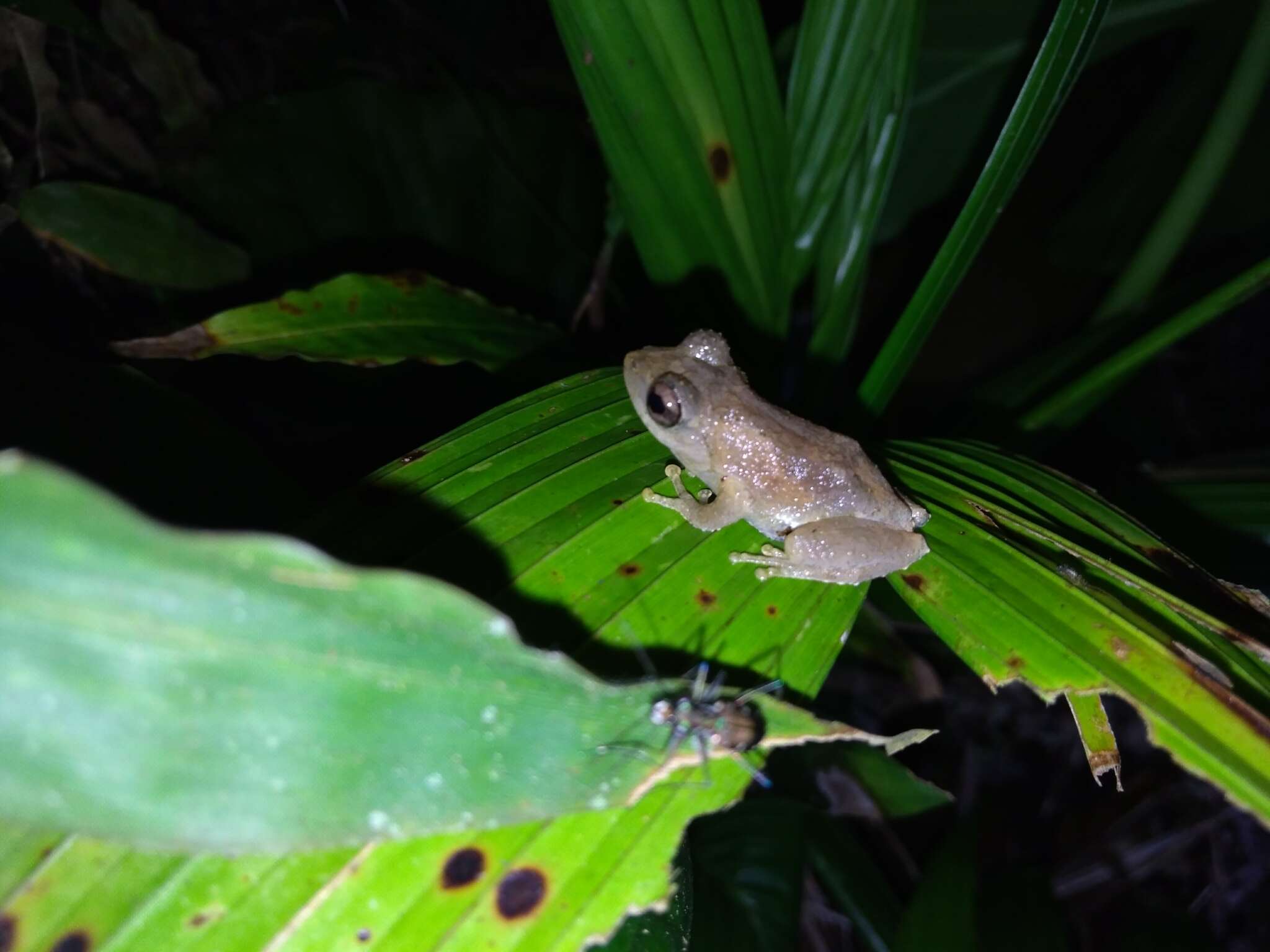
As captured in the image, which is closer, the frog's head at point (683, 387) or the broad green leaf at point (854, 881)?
the frog's head at point (683, 387)

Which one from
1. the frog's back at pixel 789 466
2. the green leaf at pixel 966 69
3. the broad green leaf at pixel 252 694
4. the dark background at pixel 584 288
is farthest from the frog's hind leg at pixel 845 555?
the green leaf at pixel 966 69

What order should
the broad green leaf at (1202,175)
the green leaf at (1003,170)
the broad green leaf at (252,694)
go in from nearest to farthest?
1. the broad green leaf at (252,694)
2. the green leaf at (1003,170)
3. the broad green leaf at (1202,175)

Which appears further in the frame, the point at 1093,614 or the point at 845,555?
the point at 845,555

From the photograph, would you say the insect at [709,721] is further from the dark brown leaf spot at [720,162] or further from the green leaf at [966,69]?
the green leaf at [966,69]

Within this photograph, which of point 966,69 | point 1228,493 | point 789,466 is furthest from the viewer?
point 966,69

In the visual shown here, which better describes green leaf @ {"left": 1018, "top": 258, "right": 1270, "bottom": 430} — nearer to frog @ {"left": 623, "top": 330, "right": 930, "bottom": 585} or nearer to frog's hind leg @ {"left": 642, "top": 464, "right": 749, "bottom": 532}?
frog @ {"left": 623, "top": 330, "right": 930, "bottom": 585}

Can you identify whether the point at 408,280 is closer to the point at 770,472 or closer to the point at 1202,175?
the point at 770,472

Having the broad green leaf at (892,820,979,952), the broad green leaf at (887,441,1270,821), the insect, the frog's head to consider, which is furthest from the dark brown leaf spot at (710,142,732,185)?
the broad green leaf at (892,820,979,952)

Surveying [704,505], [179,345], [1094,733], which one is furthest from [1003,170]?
[179,345]
